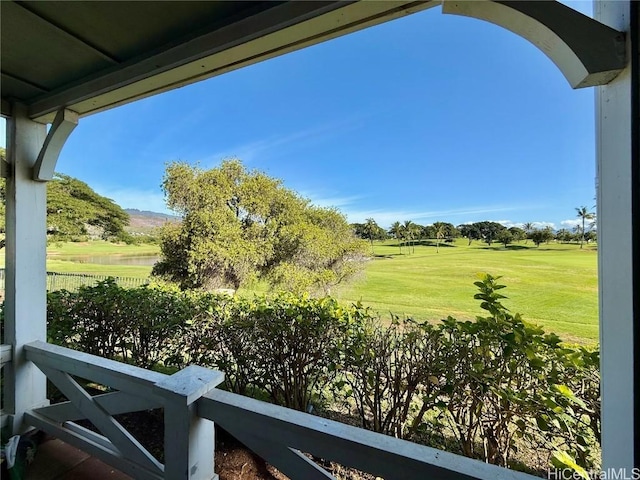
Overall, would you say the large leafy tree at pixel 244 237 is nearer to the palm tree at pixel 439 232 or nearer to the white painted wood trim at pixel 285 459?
the palm tree at pixel 439 232

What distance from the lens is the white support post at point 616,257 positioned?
601mm

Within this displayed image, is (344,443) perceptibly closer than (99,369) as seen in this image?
Yes

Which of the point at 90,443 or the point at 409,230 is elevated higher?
the point at 409,230

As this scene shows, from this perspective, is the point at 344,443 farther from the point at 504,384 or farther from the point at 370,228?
the point at 370,228

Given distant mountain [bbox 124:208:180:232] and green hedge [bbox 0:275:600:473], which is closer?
green hedge [bbox 0:275:600:473]

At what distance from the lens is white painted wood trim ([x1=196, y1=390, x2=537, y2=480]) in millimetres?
773

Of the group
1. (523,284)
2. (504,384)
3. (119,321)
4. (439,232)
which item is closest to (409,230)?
(439,232)

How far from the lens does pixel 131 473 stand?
4.51 feet

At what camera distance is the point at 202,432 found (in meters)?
1.16

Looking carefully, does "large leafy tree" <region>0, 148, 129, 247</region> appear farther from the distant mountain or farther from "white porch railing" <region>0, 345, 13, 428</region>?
"white porch railing" <region>0, 345, 13, 428</region>

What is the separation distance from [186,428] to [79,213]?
773 centimetres

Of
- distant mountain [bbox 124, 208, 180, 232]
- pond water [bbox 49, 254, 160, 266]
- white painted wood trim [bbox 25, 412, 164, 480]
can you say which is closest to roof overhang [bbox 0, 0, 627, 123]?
white painted wood trim [bbox 25, 412, 164, 480]

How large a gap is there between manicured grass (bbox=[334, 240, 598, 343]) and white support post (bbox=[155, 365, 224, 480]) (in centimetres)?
118

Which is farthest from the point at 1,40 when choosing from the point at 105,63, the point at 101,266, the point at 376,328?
the point at 101,266
